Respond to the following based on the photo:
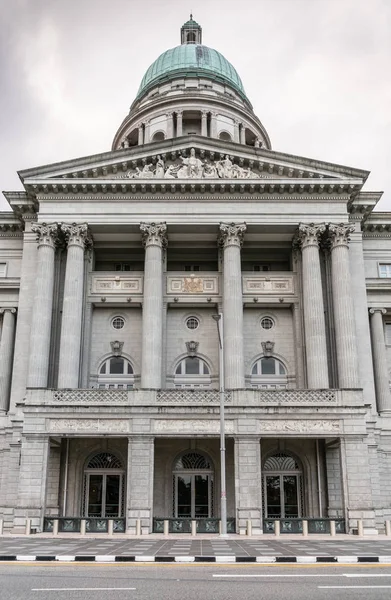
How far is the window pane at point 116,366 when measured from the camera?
37.7 meters

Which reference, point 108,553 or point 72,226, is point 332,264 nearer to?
point 72,226

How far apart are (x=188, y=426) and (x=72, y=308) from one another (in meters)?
10.6

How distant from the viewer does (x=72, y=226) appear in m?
36.8

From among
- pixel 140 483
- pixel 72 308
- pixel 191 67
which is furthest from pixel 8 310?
pixel 191 67

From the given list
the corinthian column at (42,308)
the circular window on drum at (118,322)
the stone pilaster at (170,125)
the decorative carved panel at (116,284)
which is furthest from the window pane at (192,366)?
the stone pilaster at (170,125)

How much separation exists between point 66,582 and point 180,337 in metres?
26.4

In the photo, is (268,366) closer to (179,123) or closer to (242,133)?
(179,123)

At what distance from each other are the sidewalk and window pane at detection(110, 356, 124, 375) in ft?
42.6

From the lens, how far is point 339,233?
121 ft

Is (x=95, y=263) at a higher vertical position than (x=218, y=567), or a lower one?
higher

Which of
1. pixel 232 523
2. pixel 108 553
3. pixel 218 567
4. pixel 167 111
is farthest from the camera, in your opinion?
pixel 167 111

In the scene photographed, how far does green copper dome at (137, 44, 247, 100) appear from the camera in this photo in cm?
→ 6306

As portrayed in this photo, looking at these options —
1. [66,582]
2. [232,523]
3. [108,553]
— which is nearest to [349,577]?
[66,582]

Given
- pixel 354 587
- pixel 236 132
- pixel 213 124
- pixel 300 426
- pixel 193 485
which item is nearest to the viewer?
pixel 354 587
